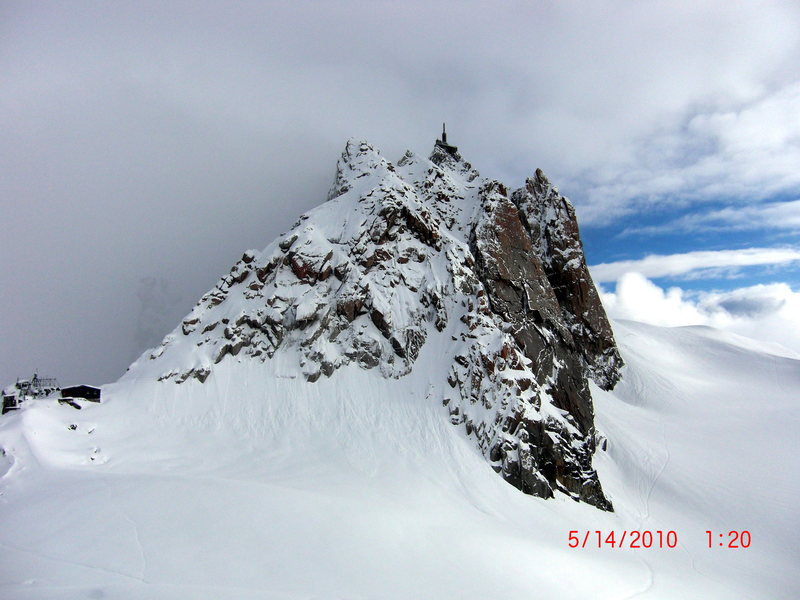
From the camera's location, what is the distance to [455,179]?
75562mm

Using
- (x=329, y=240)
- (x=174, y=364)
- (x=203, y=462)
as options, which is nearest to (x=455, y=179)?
(x=329, y=240)

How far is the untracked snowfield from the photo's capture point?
69.2 feet

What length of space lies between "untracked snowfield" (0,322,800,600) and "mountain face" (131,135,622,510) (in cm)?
208

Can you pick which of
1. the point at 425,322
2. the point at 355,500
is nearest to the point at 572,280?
the point at 425,322

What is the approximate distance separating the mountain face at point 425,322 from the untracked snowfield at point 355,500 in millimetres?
2079

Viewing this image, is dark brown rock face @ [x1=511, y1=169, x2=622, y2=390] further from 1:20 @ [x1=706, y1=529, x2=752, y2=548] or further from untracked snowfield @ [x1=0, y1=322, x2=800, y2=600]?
1:20 @ [x1=706, y1=529, x2=752, y2=548]

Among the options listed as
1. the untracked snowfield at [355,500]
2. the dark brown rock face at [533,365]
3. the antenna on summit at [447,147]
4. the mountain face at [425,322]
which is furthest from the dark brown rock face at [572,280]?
the antenna on summit at [447,147]

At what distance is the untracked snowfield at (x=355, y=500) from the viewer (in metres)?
21.1

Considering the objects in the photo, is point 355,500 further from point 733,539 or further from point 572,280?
point 572,280

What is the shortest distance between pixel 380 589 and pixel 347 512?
26.0 feet

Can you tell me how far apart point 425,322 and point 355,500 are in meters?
25.2

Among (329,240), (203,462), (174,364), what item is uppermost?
(329,240)

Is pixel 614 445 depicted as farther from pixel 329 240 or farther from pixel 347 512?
pixel 329 240

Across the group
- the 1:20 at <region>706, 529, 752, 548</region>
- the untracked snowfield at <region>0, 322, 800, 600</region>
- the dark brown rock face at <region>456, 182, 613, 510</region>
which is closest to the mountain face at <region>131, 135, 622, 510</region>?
the dark brown rock face at <region>456, 182, 613, 510</region>
